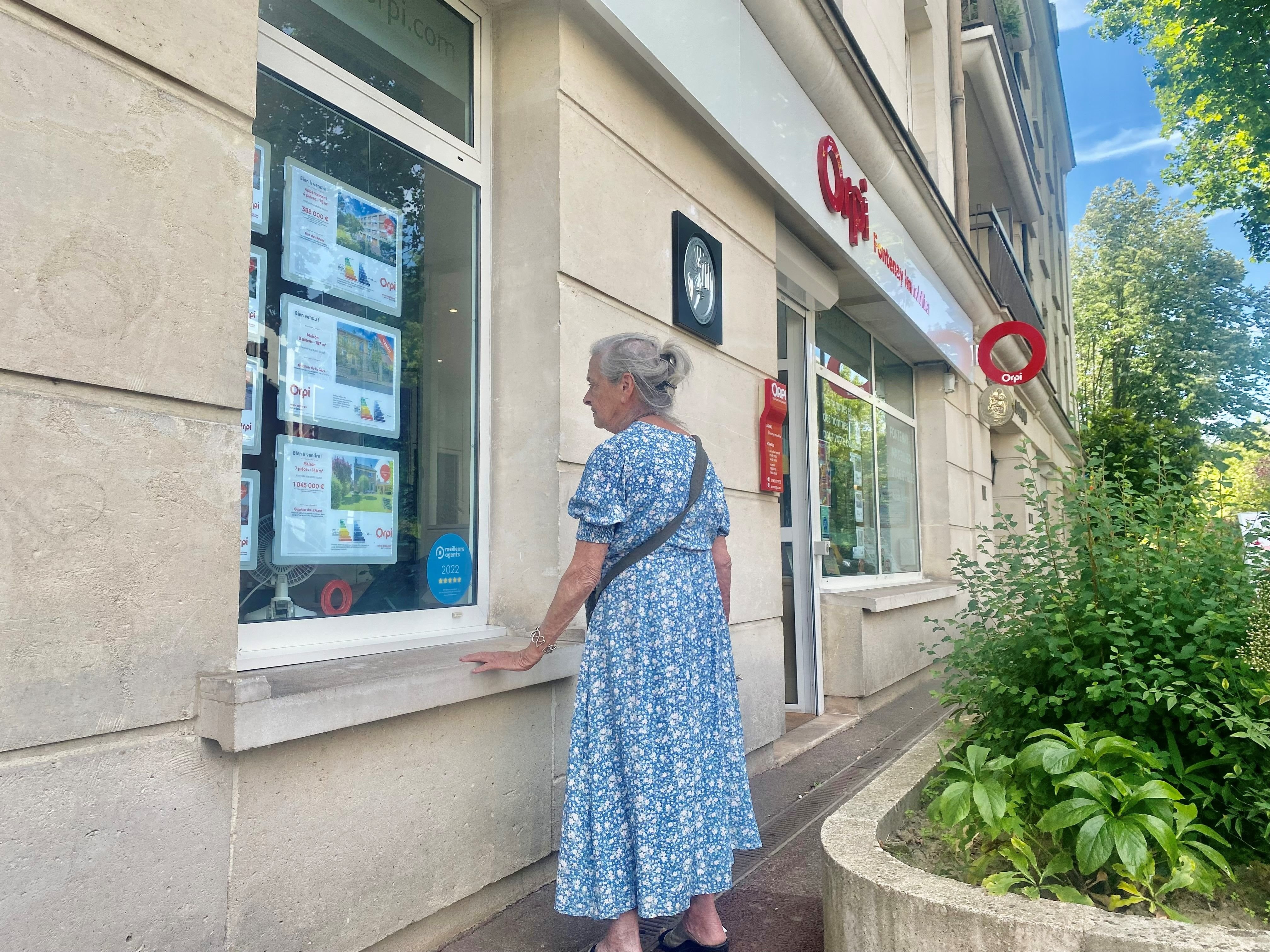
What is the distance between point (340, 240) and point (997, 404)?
1023 centimetres

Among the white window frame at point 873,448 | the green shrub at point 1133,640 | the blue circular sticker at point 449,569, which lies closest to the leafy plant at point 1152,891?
the green shrub at point 1133,640

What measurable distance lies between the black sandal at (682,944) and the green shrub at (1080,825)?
0.73 m

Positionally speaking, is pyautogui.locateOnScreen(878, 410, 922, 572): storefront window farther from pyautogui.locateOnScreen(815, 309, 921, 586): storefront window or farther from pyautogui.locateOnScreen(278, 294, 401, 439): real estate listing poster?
pyautogui.locateOnScreen(278, 294, 401, 439): real estate listing poster

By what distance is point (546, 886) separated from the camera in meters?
3.16

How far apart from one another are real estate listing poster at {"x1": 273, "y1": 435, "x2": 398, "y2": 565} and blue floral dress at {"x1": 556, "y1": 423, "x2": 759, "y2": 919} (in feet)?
2.75

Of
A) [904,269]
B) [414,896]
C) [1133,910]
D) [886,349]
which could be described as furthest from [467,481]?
[886,349]

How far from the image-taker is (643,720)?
237cm

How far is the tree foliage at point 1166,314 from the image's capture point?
29.3 meters

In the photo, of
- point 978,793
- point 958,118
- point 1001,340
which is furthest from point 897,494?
point 978,793

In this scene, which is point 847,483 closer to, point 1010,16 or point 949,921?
point 949,921

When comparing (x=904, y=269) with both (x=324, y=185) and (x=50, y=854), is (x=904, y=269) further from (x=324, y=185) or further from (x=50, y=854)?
(x=50, y=854)

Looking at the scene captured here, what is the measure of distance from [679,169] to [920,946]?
3558mm

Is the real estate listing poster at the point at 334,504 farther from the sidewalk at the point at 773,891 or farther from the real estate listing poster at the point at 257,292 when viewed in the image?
the sidewalk at the point at 773,891

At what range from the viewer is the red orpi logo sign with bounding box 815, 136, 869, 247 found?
5.90 meters
